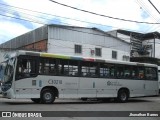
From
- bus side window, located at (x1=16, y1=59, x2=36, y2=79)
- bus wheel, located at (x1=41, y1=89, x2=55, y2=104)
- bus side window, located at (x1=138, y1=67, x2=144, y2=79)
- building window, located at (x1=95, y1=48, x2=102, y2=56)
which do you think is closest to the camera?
bus side window, located at (x1=16, y1=59, x2=36, y2=79)

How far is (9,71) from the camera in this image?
19031mm

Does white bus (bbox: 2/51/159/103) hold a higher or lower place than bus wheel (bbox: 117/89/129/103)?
higher

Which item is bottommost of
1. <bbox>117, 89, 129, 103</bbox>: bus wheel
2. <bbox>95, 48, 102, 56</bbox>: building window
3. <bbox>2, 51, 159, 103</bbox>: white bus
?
<bbox>117, 89, 129, 103</bbox>: bus wheel

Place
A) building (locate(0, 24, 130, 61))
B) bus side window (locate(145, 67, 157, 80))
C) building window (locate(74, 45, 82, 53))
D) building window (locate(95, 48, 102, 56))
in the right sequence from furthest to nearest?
building window (locate(95, 48, 102, 56)) < building window (locate(74, 45, 82, 53)) < building (locate(0, 24, 130, 61)) < bus side window (locate(145, 67, 157, 80))

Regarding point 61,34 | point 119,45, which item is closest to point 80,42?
point 61,34

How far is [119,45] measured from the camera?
48.8 m

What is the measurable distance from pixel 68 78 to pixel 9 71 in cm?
357

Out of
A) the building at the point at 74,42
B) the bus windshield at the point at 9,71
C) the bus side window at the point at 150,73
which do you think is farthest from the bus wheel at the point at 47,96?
the building at the point at 74,42

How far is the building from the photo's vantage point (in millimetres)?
40781

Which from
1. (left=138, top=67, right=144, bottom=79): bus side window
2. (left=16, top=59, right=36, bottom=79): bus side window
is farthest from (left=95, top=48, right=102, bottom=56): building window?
(left=16, top=59, right=36, bottom=79): bus side window

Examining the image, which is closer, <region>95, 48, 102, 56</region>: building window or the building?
the building

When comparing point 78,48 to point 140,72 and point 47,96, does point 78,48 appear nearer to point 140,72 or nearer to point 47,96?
point 140,72

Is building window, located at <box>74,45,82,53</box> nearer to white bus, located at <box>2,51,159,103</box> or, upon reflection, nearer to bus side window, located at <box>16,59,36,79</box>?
white bus, located at <box>2,51,159,103</box>

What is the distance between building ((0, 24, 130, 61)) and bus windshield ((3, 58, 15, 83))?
20186 mm
